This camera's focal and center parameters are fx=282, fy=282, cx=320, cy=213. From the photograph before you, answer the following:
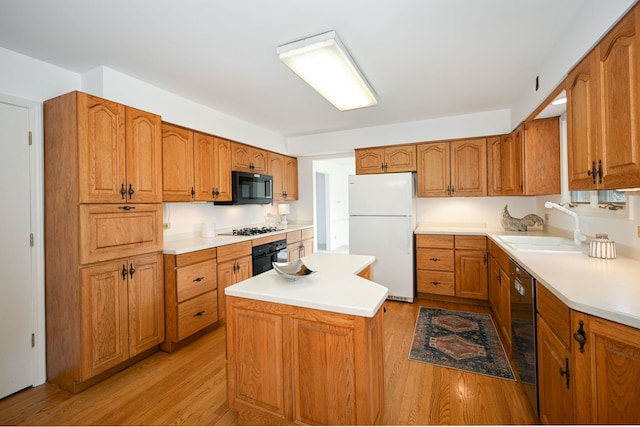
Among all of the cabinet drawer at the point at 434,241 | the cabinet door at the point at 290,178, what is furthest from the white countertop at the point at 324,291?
the cabinet door at the point at 290,178

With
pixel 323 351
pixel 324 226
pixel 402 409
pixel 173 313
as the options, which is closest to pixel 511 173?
pixel 402 409

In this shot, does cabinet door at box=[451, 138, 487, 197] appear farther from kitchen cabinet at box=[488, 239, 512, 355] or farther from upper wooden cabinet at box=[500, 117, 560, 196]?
kitchen cabinet at box=[488, 239, 512, 355]

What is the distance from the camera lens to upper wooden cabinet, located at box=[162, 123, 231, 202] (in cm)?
280

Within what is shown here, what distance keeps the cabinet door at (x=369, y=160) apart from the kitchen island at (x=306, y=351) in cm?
280

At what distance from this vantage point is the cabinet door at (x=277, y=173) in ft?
Result: 14.7

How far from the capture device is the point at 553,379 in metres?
1.40

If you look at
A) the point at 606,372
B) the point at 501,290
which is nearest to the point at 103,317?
the point at 606,372

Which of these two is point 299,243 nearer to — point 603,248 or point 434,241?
point 434,241

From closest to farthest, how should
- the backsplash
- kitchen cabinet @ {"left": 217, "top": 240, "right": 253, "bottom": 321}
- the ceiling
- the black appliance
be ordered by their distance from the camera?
1. the ceiling
2. kitchen cabinet @ {"left": 217, "top": 240, "right": 253, "bottom": 321}
3. the backsplash
4. the black appliance

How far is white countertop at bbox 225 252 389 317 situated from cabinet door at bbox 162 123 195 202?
5.26 ft

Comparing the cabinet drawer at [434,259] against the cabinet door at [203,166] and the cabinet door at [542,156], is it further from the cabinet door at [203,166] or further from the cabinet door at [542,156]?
the cabinet door at [203,166]

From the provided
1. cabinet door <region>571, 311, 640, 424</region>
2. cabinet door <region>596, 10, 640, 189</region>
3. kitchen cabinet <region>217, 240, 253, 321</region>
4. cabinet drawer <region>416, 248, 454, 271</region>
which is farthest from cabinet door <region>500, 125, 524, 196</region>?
kitchen cabinet <region>217, 240, 253, 321</region>

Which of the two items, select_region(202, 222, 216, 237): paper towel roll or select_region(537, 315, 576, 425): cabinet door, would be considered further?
select_region(202, 222, 216, 237): paper towel roll

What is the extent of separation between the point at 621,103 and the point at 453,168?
254 cm
